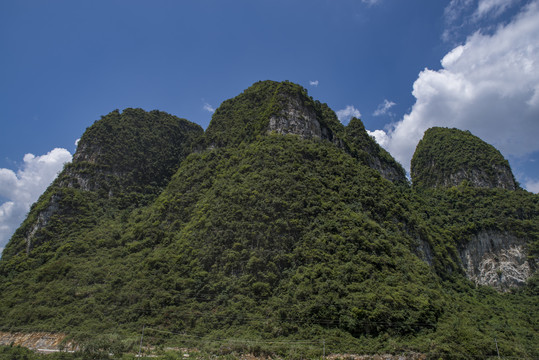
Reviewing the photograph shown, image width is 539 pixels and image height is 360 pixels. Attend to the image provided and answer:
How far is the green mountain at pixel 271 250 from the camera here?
2572cm

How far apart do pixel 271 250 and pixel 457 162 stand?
4938 centimetres

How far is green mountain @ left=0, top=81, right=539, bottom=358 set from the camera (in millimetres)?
25719

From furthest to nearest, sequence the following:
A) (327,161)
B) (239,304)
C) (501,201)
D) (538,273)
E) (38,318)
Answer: (501,201)
(538,273)
(327,161)
(38,318)
(239,304)

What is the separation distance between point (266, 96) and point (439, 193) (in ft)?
116

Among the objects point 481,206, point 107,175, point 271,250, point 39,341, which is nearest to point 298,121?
point 271,250

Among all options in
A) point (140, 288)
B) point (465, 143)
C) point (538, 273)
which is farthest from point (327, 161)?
point (465, 143)

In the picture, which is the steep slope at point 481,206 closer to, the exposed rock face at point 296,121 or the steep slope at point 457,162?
the steep slope at point 457,162

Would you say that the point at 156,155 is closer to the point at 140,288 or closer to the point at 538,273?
the point at 140,288

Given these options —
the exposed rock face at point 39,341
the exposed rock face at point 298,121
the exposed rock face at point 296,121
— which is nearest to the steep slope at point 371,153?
the exposed rock face at point 298,121

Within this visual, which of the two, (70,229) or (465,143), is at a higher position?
(465,143)

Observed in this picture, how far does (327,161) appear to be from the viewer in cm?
4241

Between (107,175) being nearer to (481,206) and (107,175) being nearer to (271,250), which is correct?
(271,250)

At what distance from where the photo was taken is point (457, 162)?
213ft

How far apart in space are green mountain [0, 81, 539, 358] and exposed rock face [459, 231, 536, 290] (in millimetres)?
175
